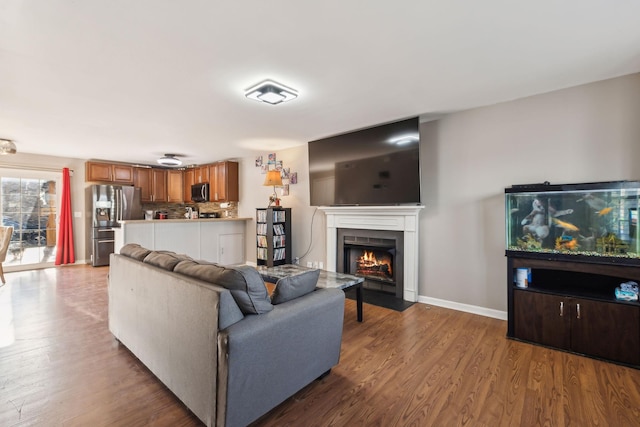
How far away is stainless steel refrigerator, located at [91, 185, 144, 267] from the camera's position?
6.04m

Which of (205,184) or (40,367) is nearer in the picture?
(40,367)

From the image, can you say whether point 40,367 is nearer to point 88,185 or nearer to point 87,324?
point 87,324

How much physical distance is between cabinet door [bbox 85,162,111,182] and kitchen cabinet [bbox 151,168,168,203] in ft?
2.92

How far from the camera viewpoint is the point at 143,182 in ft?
22.6

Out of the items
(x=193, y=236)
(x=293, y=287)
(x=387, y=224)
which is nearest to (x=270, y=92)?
(x=293, y=287)

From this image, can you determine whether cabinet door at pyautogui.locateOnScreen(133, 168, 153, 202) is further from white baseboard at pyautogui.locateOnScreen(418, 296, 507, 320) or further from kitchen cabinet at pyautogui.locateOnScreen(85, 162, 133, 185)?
white baseboard at pyautogui.locateOnScreen(418, 296, 507, 320)

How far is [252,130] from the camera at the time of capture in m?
4.16

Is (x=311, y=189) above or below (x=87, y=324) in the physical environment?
above

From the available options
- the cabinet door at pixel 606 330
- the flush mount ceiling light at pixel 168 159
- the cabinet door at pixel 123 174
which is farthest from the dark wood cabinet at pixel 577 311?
the cabinet door at pixel 123 174

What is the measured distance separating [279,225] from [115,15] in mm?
3747

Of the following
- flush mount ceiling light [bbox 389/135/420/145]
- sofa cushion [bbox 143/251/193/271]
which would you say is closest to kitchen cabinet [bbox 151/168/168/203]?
sofa cushion [bbox 143/251/193/271]

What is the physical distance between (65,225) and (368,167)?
20.7 ft

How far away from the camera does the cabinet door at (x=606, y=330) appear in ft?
7.24

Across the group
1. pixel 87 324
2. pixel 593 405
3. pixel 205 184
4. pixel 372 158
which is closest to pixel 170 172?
pixel 205 184
